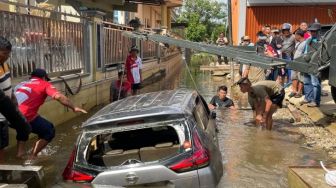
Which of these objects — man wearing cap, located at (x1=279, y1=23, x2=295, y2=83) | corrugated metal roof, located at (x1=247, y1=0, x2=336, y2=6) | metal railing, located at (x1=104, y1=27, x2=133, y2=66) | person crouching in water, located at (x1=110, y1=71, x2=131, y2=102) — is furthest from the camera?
corrugated metal roof, located at (x1=247, y1=0, x2=336, y2=6)

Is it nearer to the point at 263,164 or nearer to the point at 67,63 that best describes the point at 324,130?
the point at 263,164

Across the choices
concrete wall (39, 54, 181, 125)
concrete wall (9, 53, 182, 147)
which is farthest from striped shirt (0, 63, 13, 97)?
concrete wall (39, 54, 181, 125)

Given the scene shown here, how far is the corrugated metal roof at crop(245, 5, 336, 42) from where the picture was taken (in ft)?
A: 69.3

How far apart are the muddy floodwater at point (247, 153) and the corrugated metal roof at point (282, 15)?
33.1 feet

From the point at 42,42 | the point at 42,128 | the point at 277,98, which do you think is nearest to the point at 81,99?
the point at 42,42

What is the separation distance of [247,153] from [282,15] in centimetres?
1344

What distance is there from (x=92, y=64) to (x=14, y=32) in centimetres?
503

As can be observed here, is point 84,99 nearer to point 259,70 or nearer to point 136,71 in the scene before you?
point 136,71

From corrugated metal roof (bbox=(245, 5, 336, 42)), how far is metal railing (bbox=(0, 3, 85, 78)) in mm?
Answer: 9606

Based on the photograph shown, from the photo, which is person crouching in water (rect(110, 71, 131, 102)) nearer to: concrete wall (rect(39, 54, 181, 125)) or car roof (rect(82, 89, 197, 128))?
concrete wall (rect(39, 54, 181, 125))

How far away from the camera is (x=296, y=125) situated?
36.5 feet

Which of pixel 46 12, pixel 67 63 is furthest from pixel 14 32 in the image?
pixel 67 63

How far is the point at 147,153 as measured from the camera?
214 inches

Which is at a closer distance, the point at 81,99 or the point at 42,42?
the point at 42,42
